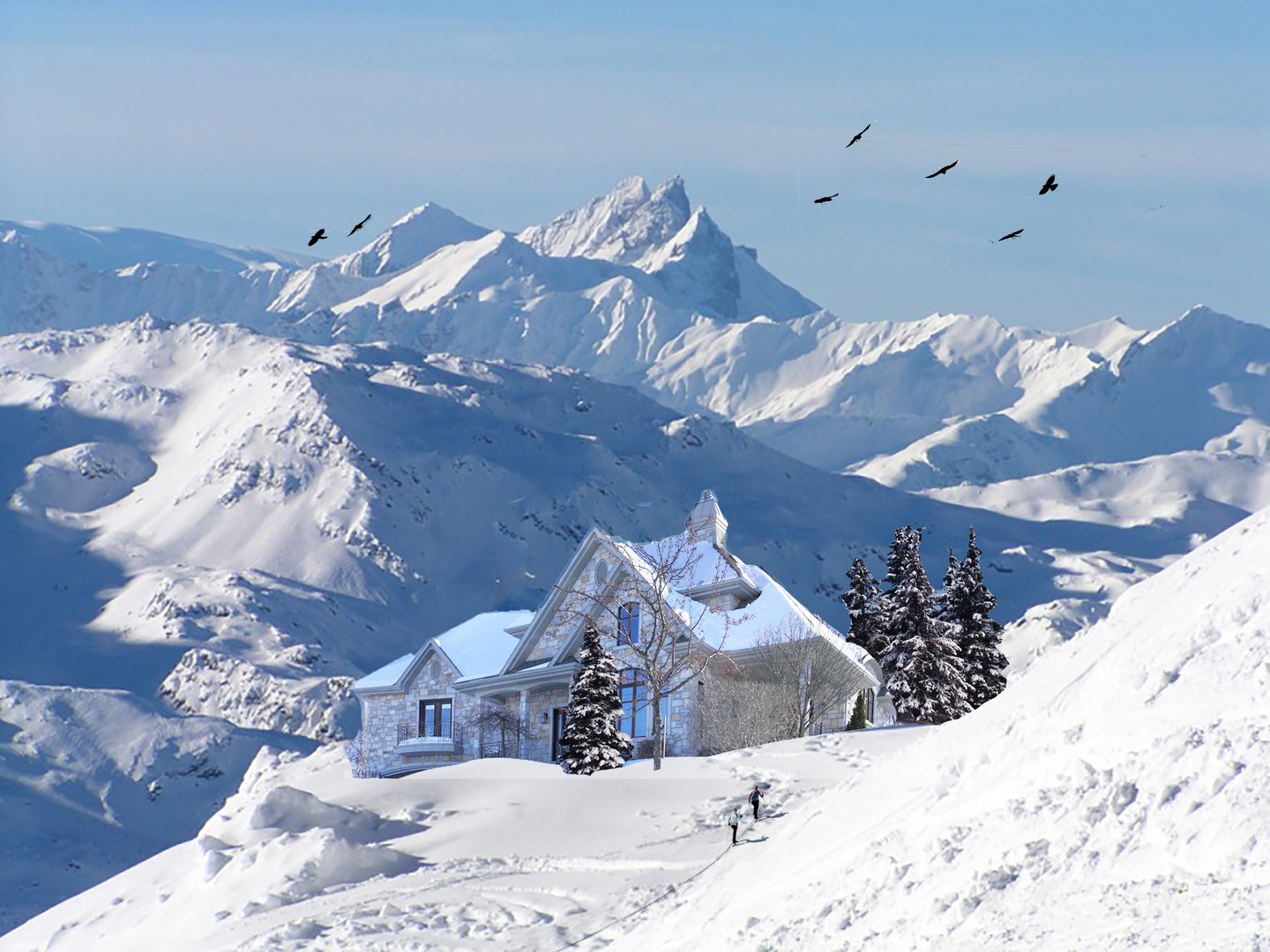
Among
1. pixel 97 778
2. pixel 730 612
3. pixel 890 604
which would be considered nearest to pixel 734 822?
pixel 730 612

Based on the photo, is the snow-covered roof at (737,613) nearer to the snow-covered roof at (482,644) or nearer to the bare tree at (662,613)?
the bare tree at (662,613)

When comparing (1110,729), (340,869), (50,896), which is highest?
(1110,729)

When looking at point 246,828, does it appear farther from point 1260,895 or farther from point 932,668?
point 1260,895

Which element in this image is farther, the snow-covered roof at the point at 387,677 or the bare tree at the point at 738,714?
the snow-covered roof at the point at 387,677

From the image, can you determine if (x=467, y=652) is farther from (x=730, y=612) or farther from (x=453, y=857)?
(x=453, y=857)

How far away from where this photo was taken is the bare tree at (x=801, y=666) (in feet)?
171

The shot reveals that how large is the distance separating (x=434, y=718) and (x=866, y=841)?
33980 millimetres

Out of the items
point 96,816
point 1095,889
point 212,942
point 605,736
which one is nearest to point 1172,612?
point 1095,889

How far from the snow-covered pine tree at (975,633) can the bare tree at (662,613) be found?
7.52 metres

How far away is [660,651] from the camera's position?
52.9 metres

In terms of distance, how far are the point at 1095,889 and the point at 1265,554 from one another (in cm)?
719

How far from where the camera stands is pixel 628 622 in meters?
54.5

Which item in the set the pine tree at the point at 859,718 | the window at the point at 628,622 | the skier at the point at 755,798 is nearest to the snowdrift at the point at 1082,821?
the skier at the point at 755,798

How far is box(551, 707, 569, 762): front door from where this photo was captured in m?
55.8
